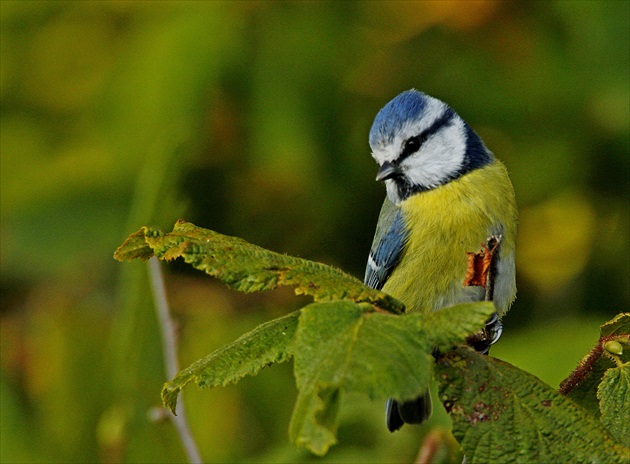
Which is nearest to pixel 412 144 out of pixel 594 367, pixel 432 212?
pixel 432 212

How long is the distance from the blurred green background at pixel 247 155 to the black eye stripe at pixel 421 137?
0.26 metres

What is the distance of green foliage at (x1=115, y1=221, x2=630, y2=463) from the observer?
577mm

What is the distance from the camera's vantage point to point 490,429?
0.70 metres

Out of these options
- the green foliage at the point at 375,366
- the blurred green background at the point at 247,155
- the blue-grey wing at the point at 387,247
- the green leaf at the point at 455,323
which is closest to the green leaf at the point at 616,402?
the green foliage at the point at 375,366

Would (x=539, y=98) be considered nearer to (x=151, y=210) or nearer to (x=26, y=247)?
(x=151, y=210)

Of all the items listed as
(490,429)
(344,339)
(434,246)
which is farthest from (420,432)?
(344,339)

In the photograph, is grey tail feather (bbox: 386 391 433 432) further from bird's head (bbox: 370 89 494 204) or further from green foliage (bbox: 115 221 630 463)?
green foliage (bbox: 115 221 630 463)

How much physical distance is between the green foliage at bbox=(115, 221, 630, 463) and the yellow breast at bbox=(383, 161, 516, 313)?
0.65 m

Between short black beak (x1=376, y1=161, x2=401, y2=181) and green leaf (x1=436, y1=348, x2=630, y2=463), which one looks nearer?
green leaf (x1=436, y1=348, x2=630, y2=463)

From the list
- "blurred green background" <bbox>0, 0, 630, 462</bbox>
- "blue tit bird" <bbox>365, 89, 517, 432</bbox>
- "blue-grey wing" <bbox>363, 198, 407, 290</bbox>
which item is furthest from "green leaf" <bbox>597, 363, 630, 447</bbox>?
"blurred green background" <bbox>0, 0, 630, 462</bbox>

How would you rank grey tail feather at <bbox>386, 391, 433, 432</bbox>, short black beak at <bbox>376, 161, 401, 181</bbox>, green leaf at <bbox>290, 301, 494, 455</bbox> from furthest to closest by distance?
short black beak at <bbox>376, 161, 401, 181</bbox>, grey tail feather at <bbox>386, 391, 433, 432</bbox>, green leaf at <bbox>290, 301, 494, 455</bbox>

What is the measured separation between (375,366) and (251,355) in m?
0.19

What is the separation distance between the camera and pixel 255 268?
0.73 meters

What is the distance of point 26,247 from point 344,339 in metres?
1.66
